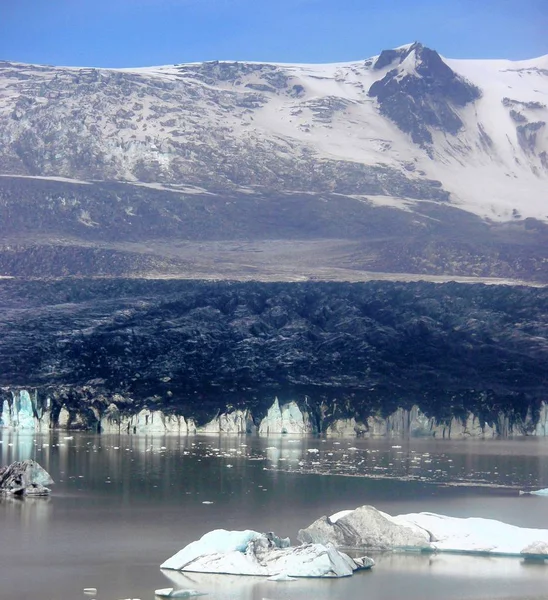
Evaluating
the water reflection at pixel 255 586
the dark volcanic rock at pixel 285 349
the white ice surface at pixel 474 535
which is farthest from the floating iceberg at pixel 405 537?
the dark volcanic rock at pixel 285 349

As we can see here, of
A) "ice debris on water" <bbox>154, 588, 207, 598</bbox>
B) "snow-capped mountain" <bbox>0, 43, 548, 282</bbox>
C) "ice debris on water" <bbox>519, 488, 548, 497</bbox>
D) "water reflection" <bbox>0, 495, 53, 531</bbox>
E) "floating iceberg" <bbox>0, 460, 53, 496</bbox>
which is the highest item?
"snow-capped mountain" <bbox>0, 43, 548, 282</bbox>

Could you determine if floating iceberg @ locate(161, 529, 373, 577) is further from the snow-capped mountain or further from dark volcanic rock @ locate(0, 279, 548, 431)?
the snow-capped mountain

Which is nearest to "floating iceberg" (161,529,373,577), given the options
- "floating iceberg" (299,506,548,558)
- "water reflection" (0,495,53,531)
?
"floating iceberg" (299,506,548,558)

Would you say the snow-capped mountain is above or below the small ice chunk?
above

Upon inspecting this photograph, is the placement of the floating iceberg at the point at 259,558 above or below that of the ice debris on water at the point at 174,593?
above

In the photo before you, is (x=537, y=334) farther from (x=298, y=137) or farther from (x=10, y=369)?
(x=298, y=137)

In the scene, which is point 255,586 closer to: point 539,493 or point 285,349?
point 539,493

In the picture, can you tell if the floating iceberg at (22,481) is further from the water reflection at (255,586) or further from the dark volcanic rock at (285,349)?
the dark volcanic rock at (285,349)

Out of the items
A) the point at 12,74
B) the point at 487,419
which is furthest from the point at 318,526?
the point at 12,74
